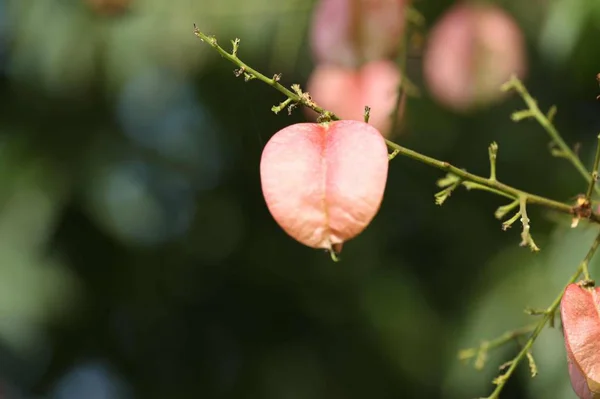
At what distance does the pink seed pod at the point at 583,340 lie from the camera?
0.42 meters

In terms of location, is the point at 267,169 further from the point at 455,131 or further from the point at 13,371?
the point at 13,371

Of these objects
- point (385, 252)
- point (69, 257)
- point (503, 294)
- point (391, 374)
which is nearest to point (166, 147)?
point (69, 257)

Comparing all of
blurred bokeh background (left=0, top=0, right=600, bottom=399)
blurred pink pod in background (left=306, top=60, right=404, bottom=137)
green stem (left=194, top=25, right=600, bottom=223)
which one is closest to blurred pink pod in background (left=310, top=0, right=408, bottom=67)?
blurred pink pod in background (left=306, top=60, right=404, bottom=137)

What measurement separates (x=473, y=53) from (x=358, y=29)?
0.26 metres

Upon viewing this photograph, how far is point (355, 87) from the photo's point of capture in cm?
117

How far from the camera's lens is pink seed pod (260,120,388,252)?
406mm

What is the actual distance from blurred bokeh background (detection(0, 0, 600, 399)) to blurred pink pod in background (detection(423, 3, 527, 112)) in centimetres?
25

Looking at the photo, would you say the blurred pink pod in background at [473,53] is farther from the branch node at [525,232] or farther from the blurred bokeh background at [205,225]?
the branch node at [525,232]

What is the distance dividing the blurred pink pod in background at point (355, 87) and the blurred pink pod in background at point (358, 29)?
13 centimetres

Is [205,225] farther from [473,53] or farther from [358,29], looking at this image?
[358,29]

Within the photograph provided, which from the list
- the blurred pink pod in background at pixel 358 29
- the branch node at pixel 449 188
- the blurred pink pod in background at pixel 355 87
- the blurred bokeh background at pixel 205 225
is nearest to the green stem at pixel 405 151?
the branch node at pixel 449 188

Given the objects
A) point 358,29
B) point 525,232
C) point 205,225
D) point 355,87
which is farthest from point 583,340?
point 205,225

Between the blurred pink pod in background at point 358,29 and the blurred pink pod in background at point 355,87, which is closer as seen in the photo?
the blurred pink pod in background at point 358,29

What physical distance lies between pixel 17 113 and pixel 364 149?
160cm
